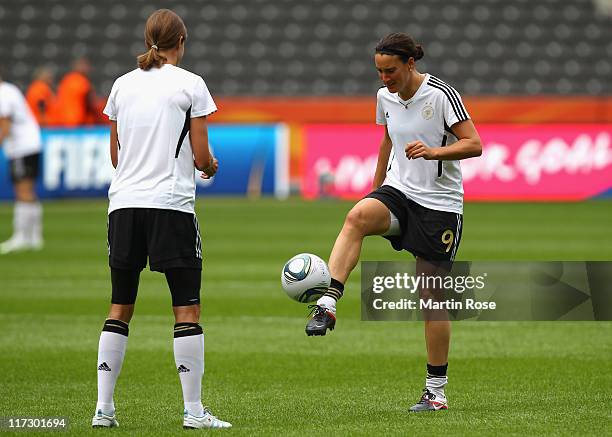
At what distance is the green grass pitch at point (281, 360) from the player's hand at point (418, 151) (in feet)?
4.60

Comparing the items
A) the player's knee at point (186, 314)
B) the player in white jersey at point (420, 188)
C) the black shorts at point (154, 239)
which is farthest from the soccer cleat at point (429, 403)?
the black shorts at point (154, 239)

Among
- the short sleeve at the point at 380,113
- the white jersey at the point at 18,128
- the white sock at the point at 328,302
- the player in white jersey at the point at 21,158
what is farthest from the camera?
the white jersey at the point at 18,128

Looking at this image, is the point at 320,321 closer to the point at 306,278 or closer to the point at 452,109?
the point at 306,278

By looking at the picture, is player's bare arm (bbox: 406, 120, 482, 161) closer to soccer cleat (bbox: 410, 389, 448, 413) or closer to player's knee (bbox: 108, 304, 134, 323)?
soccer cleat (bbox: 410, 389, 448, 413)

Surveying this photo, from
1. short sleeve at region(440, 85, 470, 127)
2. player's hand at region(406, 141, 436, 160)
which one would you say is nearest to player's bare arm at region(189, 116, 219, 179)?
player's hand at region(406, 141, 436, 160)

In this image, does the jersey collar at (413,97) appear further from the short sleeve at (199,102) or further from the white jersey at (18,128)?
the white jersey at (18,128)

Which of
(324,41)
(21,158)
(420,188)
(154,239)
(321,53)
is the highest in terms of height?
(324,41)

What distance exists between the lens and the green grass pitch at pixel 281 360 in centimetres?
669

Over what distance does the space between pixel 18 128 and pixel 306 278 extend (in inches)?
448

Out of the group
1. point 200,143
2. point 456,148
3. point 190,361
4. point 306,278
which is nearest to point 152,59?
point 200,143

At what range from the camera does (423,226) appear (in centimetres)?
717

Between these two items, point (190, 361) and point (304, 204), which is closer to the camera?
point (190, 361)

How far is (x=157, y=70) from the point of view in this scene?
6305mm

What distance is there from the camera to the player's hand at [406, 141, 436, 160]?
6711 mm
